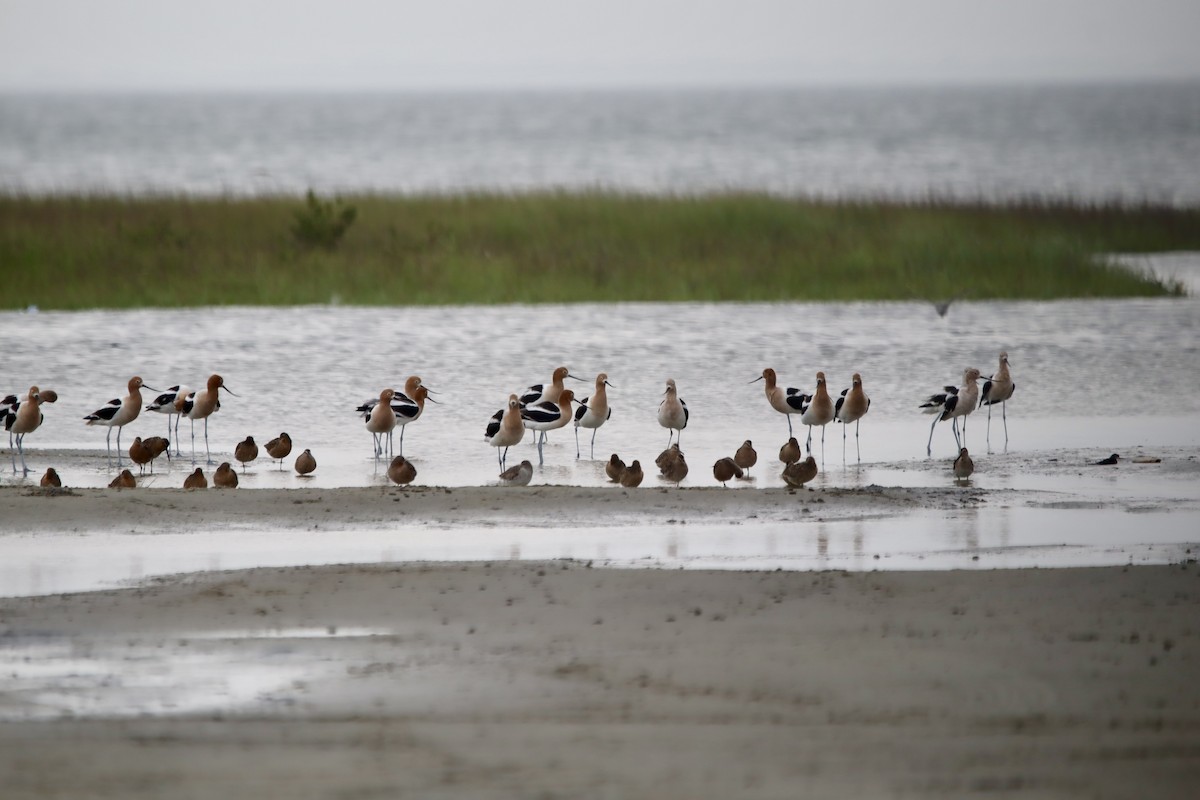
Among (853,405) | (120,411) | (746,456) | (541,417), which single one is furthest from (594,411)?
(120,411)

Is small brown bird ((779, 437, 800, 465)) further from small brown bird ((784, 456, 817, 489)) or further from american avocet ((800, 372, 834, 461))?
small brown bird ((784, 456, 817, 489))

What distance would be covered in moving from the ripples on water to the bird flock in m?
0.27

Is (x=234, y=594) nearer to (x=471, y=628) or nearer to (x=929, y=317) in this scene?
(x=471, y=628)

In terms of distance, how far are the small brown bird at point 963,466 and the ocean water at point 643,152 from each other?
18.3 m

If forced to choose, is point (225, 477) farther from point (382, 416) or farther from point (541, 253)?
point (541, 253)

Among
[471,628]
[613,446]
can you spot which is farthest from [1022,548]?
[613,446]

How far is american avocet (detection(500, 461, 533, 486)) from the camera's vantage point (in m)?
10.1

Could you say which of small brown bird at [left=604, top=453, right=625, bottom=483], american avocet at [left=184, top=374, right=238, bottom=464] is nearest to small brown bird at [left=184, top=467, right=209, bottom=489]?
american avocet at [left=184, top=374, right=238, bottom=464]

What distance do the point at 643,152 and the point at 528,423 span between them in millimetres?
Result: 75751

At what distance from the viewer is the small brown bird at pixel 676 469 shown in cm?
1033

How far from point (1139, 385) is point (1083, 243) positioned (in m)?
11.5

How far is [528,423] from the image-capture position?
1167 cm

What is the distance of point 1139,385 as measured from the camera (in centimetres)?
1514

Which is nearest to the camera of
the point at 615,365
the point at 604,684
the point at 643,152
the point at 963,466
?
the point at 604,684
